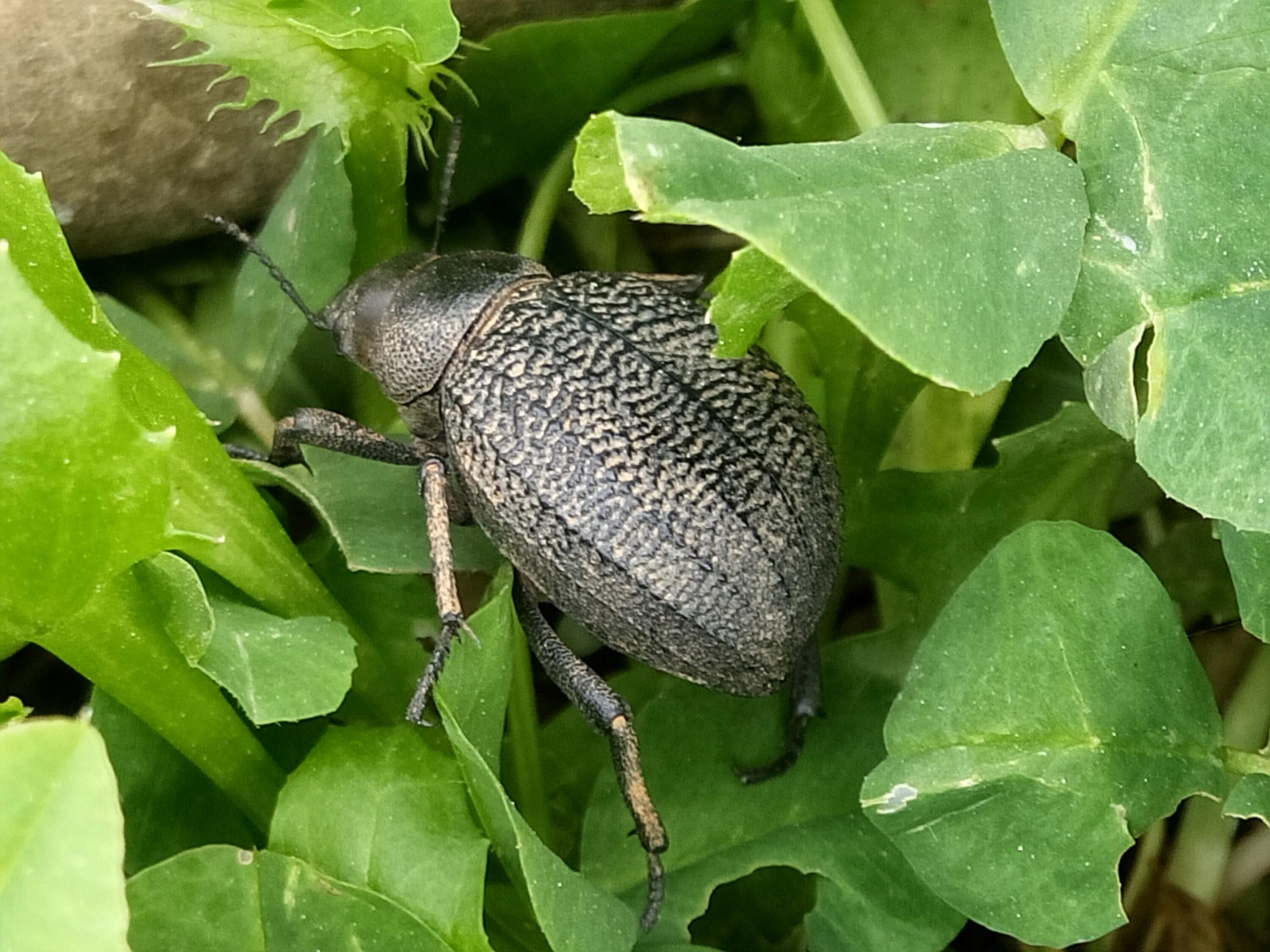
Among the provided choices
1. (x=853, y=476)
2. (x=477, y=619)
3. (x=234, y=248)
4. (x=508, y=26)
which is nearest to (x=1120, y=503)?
(x=853, y=476)

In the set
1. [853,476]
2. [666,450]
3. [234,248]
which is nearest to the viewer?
[666,450]

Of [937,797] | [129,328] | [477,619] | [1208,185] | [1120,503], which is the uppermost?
[1208,185]

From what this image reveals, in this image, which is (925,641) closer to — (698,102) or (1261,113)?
(1261,113)

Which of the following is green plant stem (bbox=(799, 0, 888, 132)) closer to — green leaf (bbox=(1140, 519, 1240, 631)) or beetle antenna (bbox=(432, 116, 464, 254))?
beetle antenna (bbox=(432, 116, 464, 254))

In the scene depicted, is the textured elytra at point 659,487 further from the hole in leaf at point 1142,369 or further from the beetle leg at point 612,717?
the hole in leaf at point 1142,369

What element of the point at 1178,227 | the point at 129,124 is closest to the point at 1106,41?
the point at 1178,227

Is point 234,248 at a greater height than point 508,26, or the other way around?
point 508,26

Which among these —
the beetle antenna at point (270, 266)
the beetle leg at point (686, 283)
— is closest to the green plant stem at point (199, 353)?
the beetle antenna at point (270, 266)
